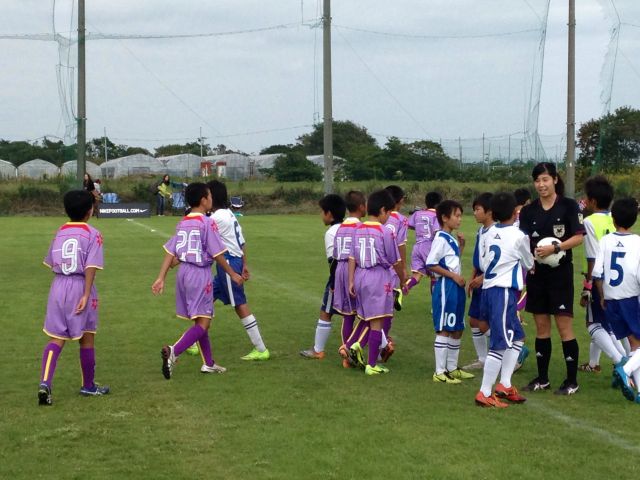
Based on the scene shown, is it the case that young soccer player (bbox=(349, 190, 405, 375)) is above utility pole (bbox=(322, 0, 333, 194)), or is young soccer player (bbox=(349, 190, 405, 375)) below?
below

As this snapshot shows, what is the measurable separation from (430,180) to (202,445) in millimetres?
40651

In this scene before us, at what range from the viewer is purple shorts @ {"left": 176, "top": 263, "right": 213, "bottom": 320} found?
8.05m

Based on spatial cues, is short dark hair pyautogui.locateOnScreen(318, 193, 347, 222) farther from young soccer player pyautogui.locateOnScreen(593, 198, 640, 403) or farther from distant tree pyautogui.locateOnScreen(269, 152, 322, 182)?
distant tree pyautogui.locateOnScreen(269, 152, 322, 182)

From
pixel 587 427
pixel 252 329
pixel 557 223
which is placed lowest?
pixel 587 427

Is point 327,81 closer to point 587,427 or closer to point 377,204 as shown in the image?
point 377,204

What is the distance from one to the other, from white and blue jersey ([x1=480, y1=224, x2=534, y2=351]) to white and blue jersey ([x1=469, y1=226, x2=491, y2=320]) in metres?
0.47

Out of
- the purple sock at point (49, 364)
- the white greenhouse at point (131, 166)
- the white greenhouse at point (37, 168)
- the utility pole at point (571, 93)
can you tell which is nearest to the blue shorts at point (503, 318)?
the purple sock at point (49, 364)

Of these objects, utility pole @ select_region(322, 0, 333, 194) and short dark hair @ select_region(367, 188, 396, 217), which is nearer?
A: short dark hair @ select_region(367, 188, 396, 217)

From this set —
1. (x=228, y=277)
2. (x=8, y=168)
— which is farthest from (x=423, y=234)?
(x=8, y=168)

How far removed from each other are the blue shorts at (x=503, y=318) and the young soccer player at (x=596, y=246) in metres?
1.00

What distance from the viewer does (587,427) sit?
21.1 feet

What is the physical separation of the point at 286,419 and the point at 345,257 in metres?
2.31

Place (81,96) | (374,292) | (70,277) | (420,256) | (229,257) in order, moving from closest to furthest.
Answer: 1. (70,277)
2. (374,292)
3. (229,257)
4. (420,256)
5. (81,96)

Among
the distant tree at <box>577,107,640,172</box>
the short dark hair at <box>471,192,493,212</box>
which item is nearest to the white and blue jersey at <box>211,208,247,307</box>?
the short dark hair at <box>471,192,493,212</box>
